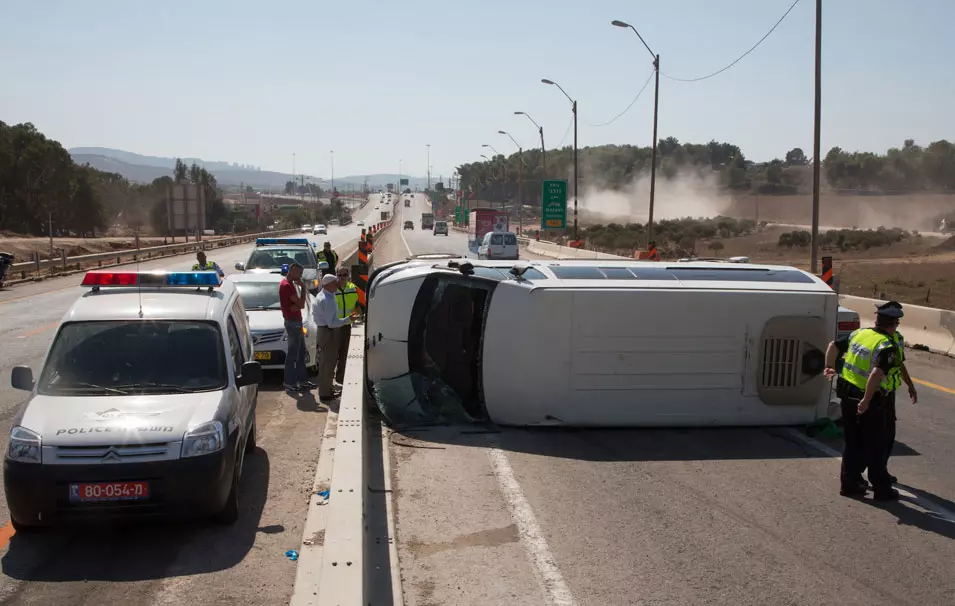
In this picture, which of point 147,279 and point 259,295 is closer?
point 147,279

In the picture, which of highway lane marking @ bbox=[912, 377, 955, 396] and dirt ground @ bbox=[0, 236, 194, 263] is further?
dirt ground @ bbox=[0, 236, 194, 263]

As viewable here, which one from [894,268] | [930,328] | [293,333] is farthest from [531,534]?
[894,268]

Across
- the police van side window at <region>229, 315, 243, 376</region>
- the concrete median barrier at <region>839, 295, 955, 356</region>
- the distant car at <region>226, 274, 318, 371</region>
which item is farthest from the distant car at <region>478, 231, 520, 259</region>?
the police van side window at <region>229, 315, 243, 376</region>

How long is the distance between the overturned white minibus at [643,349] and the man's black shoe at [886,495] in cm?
233

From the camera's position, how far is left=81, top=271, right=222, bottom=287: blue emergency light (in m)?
8.03

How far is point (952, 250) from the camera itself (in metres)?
53.8

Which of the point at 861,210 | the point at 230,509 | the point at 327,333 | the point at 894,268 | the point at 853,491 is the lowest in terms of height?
the point at 894,268

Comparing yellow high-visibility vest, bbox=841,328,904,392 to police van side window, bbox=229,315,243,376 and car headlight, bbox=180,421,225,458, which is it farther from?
police van side window, bbox=229,315,243,376

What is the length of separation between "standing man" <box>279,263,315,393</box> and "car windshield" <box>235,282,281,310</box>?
2044mm

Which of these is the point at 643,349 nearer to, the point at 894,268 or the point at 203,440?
the point at 203,440

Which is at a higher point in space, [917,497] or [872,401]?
[872,401]

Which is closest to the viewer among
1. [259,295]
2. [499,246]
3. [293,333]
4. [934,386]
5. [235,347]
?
[235,347]

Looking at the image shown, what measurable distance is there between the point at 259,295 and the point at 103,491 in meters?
8.89

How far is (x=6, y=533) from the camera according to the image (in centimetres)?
667
